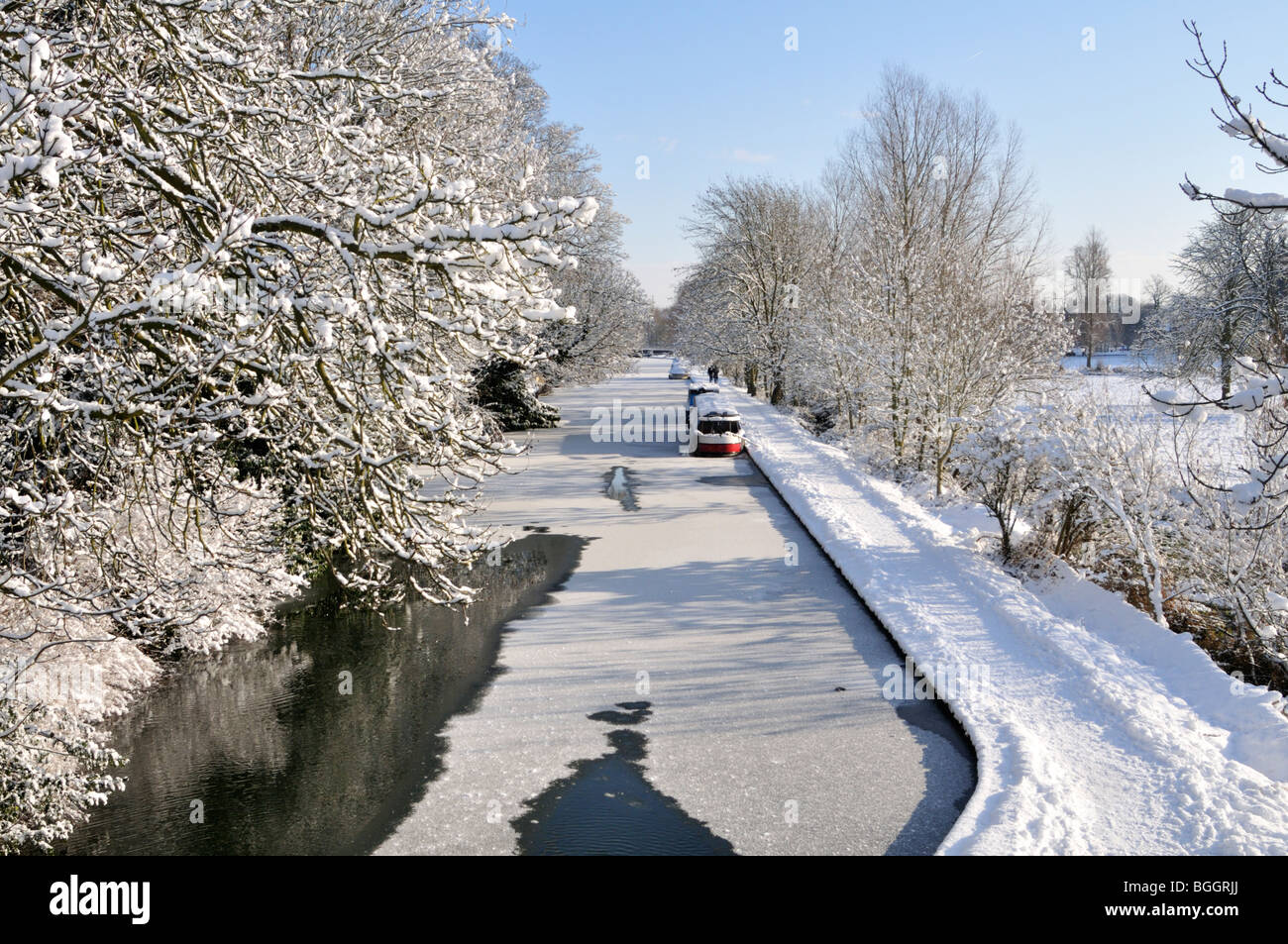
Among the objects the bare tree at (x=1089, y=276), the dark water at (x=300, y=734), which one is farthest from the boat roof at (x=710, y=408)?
the bare tree at (x=1089, y=276)

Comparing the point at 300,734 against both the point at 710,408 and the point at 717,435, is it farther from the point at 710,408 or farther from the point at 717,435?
the point at 710,408

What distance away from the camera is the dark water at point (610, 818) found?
19.1 ft

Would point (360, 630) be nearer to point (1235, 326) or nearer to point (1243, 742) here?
point (1243, 742)

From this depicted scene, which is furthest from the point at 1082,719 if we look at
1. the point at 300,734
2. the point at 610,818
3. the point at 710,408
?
the point at 710,408

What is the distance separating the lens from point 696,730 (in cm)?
762

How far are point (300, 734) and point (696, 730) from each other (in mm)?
3651

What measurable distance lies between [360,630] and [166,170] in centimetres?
704

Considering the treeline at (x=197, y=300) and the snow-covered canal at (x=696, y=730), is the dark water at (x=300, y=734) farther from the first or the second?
the treeline at (x=197, y=300)

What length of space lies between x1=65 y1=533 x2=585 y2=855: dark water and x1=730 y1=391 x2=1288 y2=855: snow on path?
4451 mm

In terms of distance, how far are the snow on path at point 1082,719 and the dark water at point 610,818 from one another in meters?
1.85

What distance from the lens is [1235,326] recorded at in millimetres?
30297

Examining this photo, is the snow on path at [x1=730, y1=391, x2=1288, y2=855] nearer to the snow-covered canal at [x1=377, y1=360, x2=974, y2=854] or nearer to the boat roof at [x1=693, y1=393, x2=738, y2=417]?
the snow-covered canal at [x1=377, y1=360, x2=974, y2=854]

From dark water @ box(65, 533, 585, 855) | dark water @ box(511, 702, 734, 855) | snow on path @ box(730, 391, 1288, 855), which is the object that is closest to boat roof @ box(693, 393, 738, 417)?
snow on path @ box(730, 391, 1288, 855)

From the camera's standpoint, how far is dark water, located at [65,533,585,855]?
6156 millimetres
